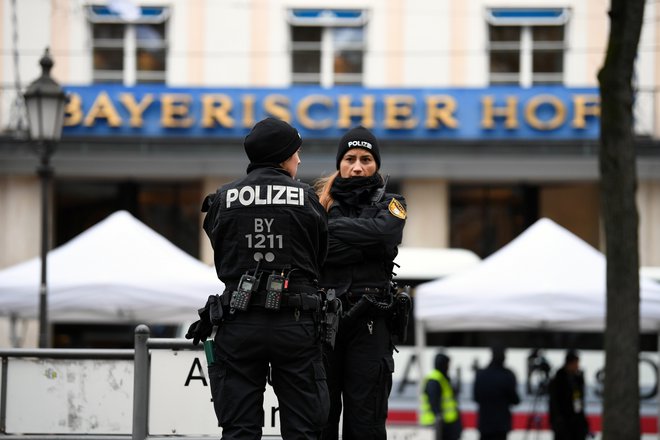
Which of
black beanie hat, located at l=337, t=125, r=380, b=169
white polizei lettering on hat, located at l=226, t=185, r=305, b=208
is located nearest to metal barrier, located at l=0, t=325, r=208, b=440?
black beanie hat, located at l=337, t=125, r=380, b=169

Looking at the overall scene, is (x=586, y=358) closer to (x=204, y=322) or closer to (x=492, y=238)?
(x=492, y=238)

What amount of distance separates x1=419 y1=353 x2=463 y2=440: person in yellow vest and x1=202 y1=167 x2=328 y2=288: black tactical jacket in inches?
359

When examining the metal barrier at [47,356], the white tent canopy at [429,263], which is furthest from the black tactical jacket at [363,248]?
the white tent canopy at [429,263]

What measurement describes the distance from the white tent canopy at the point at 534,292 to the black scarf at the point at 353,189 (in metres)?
8.13

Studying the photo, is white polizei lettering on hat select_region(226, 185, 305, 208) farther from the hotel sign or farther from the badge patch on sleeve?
the hotel sign

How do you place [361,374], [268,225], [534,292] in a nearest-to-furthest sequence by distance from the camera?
[268,225]
[361,374]
[534,292]

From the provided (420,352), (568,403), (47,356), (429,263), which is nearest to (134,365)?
(47,356)

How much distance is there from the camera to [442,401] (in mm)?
15109

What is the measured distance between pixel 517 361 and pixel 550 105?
6318mm

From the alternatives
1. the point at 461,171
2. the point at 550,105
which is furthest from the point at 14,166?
the point at 550,105

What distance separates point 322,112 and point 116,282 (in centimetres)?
1109

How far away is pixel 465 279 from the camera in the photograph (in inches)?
608

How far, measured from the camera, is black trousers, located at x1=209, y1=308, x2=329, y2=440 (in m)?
5.79

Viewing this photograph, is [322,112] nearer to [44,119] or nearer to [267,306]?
[44,119]
